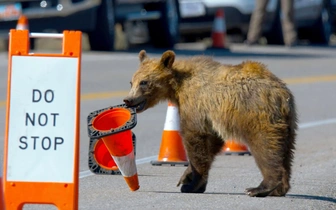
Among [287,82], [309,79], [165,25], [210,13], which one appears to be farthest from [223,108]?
[210,13]

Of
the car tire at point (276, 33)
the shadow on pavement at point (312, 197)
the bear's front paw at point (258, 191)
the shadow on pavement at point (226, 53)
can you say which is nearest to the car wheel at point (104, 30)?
the shadow on pavement at point (226, 53)

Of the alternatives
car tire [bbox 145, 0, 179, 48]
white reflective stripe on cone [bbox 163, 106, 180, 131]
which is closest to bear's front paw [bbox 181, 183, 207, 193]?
white reflective stripe on cone [bbox 163, 106, 180, 131]

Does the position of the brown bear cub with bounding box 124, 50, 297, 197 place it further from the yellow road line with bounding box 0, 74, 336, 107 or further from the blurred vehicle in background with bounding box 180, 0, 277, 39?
the blurred vehicle in background with bounding box 180, 0, 277, 39

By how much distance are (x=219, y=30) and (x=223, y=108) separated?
44.8ft

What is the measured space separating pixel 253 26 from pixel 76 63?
16.0 meters

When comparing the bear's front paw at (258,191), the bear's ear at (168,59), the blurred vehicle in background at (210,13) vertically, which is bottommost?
the blurred vehicle in background at (210,13)

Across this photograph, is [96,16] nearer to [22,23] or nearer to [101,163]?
[22,23]

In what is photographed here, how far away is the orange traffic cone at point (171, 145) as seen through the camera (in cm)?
873

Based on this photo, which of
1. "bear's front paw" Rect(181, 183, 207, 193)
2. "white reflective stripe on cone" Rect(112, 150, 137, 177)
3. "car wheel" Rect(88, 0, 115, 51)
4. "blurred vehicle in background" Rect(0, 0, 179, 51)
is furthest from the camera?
"car wheel" Rect(88, 0, 115, 51)

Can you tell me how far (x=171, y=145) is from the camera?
880cm

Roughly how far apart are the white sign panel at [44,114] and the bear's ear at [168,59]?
5.23 ft

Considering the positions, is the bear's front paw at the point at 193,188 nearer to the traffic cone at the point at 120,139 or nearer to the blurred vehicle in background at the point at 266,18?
the traffic cone at the point at 120,139

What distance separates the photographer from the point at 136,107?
7293mm

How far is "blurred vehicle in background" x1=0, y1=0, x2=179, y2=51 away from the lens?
1647cm
